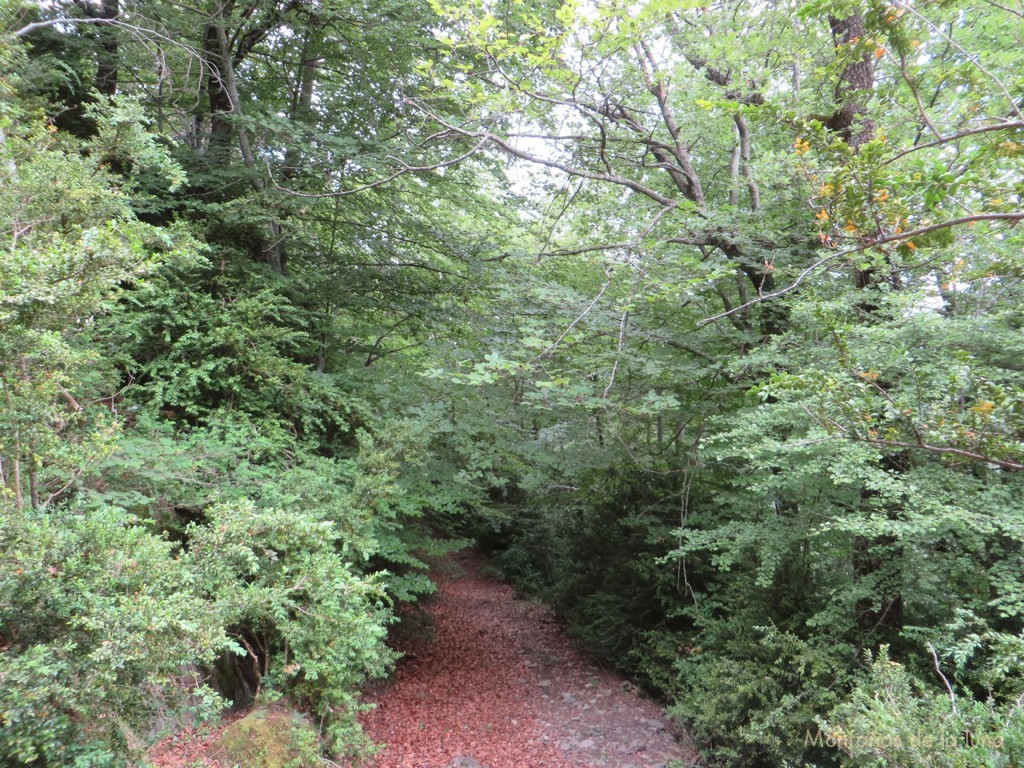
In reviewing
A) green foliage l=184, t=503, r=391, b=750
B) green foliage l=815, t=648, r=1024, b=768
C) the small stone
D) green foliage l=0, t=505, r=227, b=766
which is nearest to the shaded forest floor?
the small stone

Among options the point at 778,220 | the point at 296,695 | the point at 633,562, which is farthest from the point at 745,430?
the point at 296,695

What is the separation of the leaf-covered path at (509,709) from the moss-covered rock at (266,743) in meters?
1.45

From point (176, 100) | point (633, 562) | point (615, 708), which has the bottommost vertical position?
point (615, 708)

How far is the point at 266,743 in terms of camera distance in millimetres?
3465

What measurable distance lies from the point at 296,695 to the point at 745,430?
4.06 meters

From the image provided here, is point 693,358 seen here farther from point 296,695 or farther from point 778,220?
point 296,695

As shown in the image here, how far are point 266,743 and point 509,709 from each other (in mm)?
3590

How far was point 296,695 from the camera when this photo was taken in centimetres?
389

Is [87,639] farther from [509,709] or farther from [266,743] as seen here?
[509,709]

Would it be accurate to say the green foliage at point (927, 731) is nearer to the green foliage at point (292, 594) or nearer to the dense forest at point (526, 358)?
the dense forest at point (526, 358)

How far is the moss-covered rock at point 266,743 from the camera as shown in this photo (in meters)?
3.39

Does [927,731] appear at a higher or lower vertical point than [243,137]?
lower

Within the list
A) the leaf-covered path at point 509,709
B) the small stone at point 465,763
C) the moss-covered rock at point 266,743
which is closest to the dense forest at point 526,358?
the moss-covered rock at point 266,743

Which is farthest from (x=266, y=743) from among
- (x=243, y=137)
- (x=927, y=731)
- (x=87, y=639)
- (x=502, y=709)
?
(x=243, y=137)
